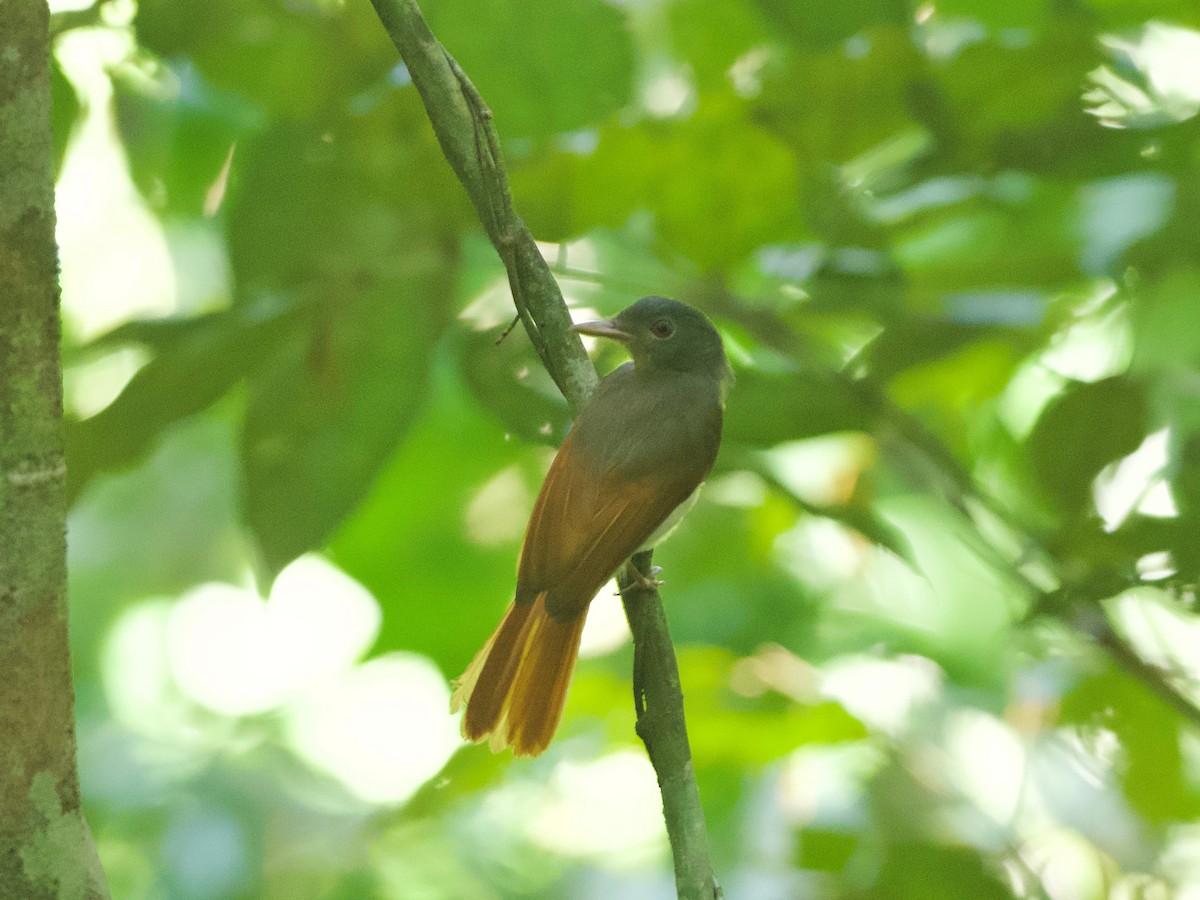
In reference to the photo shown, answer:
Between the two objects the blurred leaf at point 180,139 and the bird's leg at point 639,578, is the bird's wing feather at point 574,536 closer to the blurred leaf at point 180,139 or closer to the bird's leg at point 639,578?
the bird's leg at point 639,578

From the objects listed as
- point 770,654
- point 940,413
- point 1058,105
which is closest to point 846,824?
point 770,654

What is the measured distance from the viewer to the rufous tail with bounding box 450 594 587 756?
978 millimetres

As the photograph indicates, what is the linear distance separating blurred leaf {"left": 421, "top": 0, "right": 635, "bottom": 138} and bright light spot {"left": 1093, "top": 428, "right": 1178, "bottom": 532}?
655 millimetres

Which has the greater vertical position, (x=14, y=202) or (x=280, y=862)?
(x=14, y=202)

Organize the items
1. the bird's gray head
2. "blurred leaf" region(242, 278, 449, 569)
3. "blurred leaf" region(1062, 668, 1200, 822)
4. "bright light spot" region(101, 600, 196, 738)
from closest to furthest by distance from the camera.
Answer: "blurred leaf" region(242, 278, 449, 569)
the bird's gray head
"blurred leaf" region(1062, 668, 1200, 822)
"bright light spot" region(101, 600, 196, 738)

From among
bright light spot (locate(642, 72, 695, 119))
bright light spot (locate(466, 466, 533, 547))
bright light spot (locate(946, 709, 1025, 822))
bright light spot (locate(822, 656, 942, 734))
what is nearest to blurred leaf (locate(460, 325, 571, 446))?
bright light spot (locate(642, 72, 695, 119))

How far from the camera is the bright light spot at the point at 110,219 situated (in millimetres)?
1279

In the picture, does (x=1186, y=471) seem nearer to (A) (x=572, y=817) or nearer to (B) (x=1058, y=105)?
(B) (x=1058, y=105)

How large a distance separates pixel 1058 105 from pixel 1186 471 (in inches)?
17.0

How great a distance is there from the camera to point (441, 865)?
1.91m

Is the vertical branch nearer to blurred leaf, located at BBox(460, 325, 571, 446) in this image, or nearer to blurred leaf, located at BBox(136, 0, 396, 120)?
blurred leaf, located at BBox(460, 325, 571, 446)

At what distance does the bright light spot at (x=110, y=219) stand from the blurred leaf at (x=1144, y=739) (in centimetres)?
120

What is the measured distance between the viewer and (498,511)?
1.73 metres

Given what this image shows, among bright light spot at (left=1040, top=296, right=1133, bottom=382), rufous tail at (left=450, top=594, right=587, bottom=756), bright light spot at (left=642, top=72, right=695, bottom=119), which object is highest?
bright light spot at (left=642, top=72, right=695, bottom=119)
